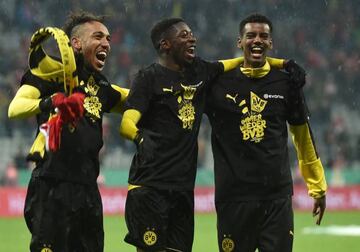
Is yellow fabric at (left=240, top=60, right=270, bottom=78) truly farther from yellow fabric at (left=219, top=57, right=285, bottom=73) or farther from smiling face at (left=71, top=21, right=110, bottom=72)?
smiling face at (left=71, top=21, right=110, bottom=72)

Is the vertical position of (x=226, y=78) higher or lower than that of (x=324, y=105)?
lower

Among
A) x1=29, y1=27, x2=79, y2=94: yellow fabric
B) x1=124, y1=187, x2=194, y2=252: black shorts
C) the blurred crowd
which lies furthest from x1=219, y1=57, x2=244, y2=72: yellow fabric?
the blurred crowd

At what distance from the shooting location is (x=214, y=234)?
15.0 m

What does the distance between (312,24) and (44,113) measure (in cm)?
1814

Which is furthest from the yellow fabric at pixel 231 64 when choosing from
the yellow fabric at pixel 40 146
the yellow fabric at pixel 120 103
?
the yellow fabric at pixel 40 146

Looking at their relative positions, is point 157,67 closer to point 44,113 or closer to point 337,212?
point 44,113

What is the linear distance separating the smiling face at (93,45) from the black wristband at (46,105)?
0.71 meters

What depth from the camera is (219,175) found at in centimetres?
704

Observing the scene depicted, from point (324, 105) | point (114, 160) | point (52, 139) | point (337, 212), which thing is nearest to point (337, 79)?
point (324, 105)

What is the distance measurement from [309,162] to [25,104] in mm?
2351

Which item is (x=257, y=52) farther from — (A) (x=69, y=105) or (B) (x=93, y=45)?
(A) (x=69, y=105)

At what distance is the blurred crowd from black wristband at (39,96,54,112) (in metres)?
14.5

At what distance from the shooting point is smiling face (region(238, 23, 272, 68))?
23.1ft

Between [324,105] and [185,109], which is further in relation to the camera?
[324,105]
